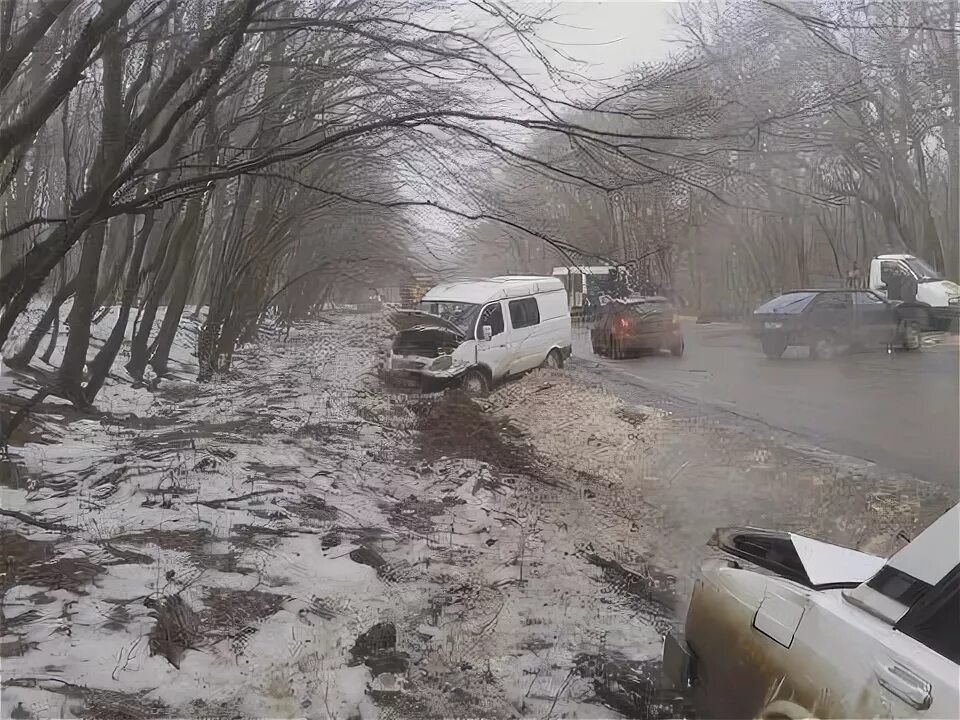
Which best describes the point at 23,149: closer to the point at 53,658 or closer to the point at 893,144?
the point at 53,658

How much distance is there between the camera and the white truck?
11.7ft

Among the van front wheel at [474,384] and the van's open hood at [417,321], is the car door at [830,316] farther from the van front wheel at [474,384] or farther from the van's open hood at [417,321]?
the van's open hood at [417,321]

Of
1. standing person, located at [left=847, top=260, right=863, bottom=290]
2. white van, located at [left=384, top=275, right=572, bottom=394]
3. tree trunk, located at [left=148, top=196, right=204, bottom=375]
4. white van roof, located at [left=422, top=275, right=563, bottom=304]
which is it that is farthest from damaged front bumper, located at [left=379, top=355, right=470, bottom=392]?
standing person, located at [left=847, top=260, right=863, bottom=290]

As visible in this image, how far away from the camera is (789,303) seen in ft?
12.0

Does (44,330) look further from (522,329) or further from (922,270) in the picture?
(922,270)

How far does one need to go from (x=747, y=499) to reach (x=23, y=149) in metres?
4.22

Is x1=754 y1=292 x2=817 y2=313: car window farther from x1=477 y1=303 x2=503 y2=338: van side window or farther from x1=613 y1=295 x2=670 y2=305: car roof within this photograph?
x1=477 y1=303 x2=503 y2=338: van side window

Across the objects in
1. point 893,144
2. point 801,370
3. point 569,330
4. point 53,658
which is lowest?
point 53,658

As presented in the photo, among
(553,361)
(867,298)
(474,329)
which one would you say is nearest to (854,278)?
(867,298)

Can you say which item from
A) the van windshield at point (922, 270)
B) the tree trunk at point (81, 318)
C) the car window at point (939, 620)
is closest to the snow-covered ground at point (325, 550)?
the tree trunk at point (81, 318)

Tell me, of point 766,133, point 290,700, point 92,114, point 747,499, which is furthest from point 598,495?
point 92,114

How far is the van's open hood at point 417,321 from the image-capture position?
364 centimetres

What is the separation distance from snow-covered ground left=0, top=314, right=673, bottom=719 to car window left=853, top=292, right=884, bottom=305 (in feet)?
4.35

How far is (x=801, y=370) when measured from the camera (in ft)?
12.1
